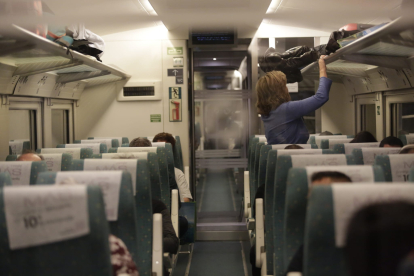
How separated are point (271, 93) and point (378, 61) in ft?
3.41

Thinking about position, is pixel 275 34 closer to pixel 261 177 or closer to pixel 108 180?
pixel 261 177

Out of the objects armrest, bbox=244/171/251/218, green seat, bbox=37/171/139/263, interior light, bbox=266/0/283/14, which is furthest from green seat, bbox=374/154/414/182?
interior light, bbox=266/0/283/14

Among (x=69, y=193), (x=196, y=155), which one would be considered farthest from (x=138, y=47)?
(x=69, y=193)

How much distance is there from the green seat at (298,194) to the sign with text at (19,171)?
1631mm

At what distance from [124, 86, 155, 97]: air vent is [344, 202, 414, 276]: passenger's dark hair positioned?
5.57m

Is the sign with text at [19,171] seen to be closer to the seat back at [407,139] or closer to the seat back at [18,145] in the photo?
the seat back at [18,145]

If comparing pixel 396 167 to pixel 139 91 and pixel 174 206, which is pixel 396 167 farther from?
pixel 139 91

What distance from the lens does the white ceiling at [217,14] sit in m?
4.27

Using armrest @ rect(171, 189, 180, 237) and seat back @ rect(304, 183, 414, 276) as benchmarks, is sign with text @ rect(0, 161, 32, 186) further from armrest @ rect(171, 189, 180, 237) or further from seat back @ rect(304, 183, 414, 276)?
seat back @ rect(304, 183, 414, 276)

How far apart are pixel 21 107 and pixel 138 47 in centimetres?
239

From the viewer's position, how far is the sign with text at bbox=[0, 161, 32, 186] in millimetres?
2619

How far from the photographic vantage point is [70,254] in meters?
1.44

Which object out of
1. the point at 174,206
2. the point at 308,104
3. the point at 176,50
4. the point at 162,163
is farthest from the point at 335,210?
the point at 176,50

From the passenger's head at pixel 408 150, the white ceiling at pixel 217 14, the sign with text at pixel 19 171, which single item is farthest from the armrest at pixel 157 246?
the white ceiling at pixel 217 14
